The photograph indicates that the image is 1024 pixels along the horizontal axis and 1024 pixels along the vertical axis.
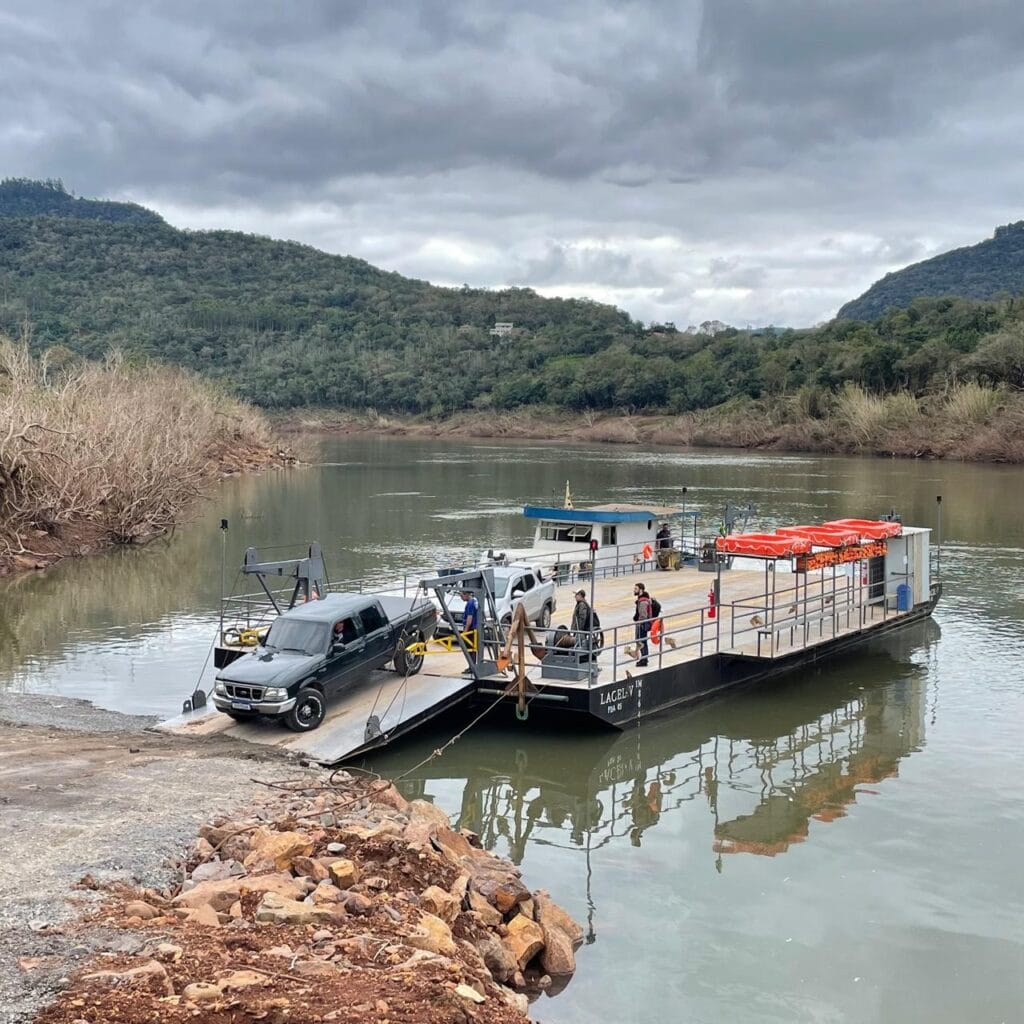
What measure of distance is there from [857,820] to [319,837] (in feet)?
27.0

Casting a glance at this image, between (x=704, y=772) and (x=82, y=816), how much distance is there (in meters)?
9.93

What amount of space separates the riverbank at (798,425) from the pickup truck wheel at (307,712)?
88.6m

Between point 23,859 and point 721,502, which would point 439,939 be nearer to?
point 23,859

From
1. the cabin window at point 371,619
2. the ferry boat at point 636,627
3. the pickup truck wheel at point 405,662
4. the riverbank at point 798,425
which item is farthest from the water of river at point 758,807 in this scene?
the riverbank at point 798,425

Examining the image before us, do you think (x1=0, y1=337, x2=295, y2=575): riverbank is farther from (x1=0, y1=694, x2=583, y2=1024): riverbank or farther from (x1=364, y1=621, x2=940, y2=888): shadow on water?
(x1=364, y1=621, x2=940, y2=888): shadow on water

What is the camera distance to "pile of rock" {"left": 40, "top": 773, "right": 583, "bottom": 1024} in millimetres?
7969

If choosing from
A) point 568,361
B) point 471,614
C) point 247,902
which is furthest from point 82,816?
point 568,361

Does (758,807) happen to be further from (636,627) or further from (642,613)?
(636,627)

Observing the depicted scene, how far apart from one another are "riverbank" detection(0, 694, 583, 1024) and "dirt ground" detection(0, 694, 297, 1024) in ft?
0.10

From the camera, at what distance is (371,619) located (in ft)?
62.3

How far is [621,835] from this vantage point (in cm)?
1552

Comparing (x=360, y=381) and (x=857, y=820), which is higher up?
(x=360, y=381)

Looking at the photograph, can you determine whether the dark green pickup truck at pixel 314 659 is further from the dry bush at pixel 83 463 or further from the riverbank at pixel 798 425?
the riverbank at pixel 798 425

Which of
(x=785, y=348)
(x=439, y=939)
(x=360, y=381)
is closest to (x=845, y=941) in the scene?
(x=439, y=939)
